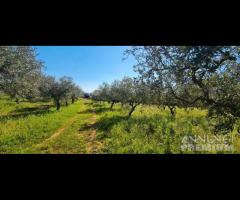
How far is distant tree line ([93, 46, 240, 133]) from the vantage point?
5.94 meters

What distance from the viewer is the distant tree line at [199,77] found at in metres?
5.94

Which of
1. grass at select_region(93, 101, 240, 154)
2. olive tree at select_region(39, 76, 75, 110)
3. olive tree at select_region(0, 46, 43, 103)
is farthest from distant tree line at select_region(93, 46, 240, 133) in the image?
olive tree at select_region(39, 76, 75, 110)

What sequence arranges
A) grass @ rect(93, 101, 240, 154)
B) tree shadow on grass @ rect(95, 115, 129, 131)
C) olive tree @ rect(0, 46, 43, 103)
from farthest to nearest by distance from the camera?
1. tree shadow on grass @ rect(95, 115, 129, 131)
2. olive tree @ rect(0, 46, 43, 103)
3. grass @ rect(93, 101, 240, 154)

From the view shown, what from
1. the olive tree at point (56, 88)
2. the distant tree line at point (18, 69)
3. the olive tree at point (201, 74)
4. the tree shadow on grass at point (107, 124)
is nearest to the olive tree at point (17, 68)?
the distant tree line at point (18, 69)

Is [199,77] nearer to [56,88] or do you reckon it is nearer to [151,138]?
[151,138]

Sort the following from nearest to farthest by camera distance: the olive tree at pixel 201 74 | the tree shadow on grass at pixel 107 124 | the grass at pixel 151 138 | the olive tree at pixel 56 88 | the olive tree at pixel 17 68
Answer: the olive tree at pixel 201 74 → the grass at pixel 151 138 → the olive tree at pixel 17 68 → the tree shadow on grass at pixel 107 124 → the olive tree at pixel 56 88

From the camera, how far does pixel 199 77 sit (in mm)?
6473

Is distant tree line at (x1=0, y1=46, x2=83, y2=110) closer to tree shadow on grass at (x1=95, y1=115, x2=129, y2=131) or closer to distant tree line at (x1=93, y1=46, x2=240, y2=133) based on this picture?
tree shadow on grass at (x1=95, y1=115, x2=129, y2=131)

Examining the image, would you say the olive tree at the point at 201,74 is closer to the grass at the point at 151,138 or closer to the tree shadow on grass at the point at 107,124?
the grass at the point at 151,138
